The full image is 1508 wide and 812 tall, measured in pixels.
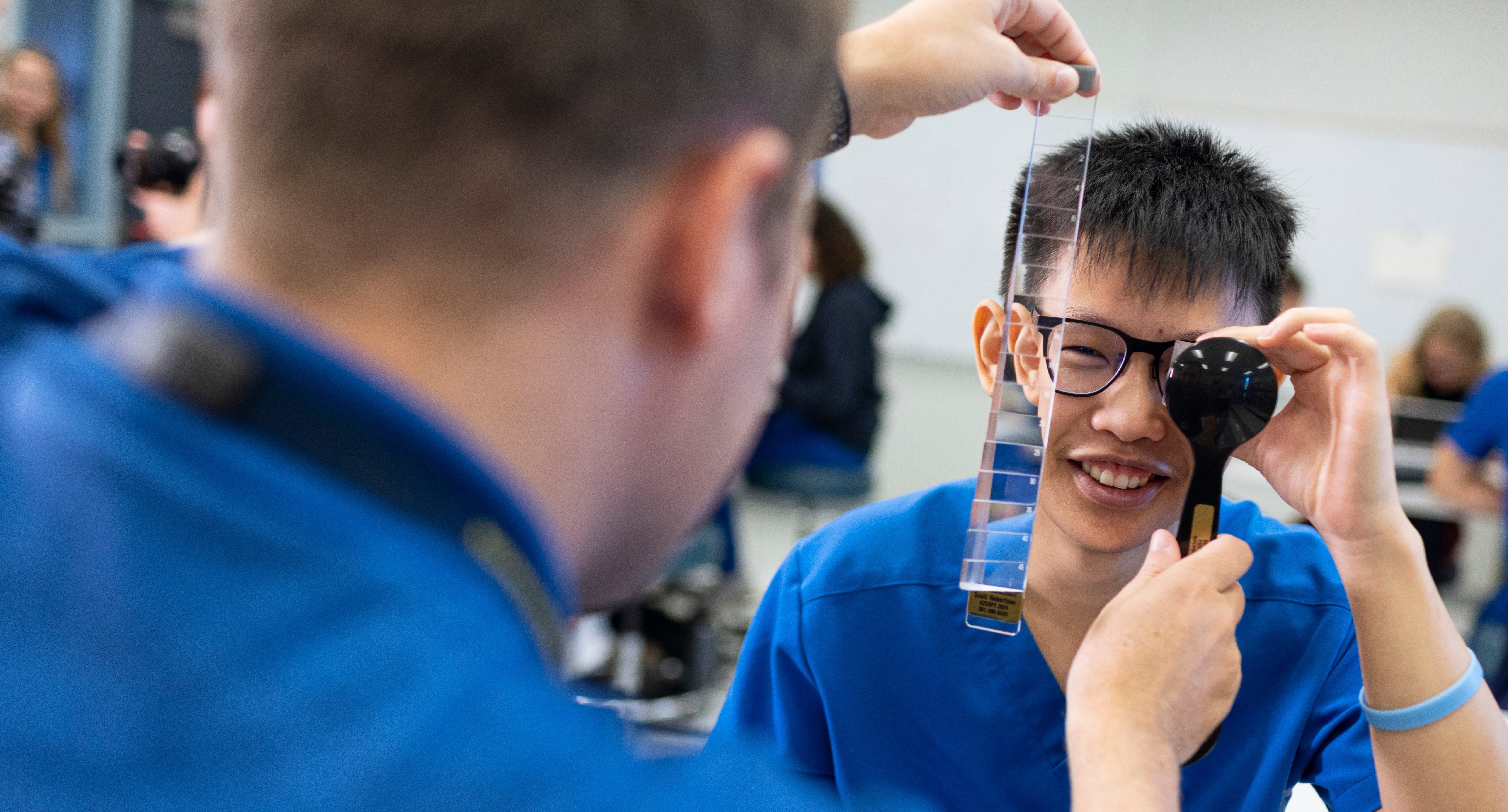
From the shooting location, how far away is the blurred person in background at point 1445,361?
3762 mm

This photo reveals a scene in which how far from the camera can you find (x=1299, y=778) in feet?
3.39

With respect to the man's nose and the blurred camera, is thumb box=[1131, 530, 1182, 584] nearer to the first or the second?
the man's nose

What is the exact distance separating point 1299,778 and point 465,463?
96cm

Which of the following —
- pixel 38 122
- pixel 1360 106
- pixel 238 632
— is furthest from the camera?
pixel 1360 106

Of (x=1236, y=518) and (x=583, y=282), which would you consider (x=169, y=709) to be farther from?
(x=1236, y=518)

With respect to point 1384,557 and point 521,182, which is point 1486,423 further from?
point 521,182

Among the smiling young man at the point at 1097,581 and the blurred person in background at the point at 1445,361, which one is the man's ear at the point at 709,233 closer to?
the smiling young man at the point at 1097,581

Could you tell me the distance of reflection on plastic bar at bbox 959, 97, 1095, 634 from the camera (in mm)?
858

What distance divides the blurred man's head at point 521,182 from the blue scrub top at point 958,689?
64 centimetres

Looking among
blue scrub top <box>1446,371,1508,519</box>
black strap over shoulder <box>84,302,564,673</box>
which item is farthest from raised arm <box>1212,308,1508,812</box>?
blue scrub top <box>1446,371,1508,519</box>

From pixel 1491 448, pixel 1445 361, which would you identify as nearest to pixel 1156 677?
pixel 1491 448

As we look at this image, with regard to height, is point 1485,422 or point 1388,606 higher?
point 1388,606

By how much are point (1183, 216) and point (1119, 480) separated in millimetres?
255

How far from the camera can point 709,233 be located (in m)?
0.42
